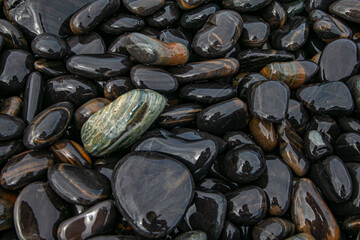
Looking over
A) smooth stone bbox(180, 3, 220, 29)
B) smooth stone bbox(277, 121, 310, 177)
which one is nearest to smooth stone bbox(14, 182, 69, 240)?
smooth stone bbox(277, 121, 310, 177)

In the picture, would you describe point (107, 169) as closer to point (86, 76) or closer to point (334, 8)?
point (86, 76)

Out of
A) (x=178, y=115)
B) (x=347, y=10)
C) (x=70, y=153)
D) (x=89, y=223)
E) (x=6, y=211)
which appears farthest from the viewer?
(x=347, y=10)

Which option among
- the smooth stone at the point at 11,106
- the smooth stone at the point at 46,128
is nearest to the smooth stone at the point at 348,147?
the smooth stone at the point at 46,128

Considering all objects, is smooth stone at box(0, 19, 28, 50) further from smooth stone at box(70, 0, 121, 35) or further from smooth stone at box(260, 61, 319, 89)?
smooth stone at box(260, 61, 319, 89)

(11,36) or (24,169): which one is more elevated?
(11,36)

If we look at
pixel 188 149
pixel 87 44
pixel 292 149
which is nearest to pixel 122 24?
pixel 87 44

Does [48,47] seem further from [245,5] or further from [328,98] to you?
[328,98]
